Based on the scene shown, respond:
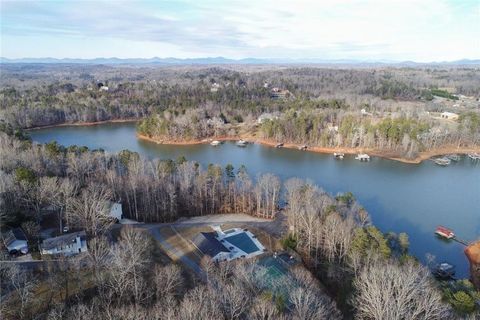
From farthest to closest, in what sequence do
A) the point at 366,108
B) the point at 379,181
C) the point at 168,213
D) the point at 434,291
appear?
the point at 366,108 < the point at 379,181 < the point at 168,213 < the point at 434,291

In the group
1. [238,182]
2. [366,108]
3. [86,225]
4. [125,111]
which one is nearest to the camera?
[86,225]

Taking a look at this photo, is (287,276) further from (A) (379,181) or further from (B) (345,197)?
(A) (379,181)

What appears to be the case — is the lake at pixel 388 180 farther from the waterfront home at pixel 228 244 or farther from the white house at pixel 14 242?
the white house at pixel 14 242

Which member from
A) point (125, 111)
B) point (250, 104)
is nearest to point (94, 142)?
point (125, 111)

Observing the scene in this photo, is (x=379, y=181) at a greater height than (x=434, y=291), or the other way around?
(x=434, y=291)

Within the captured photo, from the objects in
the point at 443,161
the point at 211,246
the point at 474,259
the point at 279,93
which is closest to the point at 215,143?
the point at 443,161

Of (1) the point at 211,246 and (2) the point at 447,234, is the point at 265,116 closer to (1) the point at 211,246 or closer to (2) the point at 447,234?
(2) the point at 447,234
